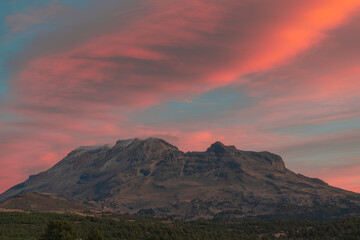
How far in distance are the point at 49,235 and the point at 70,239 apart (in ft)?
29.0

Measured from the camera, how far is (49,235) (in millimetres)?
145750

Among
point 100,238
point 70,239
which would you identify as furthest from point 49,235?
point 100,238

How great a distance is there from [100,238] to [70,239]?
14056 millimetres

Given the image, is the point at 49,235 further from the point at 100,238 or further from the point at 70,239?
the point at 100,238

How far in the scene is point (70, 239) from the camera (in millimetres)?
143250

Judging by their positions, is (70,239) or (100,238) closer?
(70,239)

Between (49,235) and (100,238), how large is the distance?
19.4 meters

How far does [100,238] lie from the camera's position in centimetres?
15388
